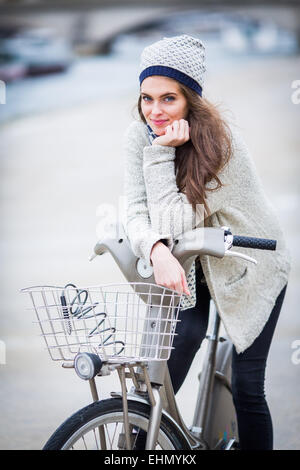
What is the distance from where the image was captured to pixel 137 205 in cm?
Result: 219

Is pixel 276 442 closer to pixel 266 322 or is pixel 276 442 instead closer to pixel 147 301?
pixel 266 322

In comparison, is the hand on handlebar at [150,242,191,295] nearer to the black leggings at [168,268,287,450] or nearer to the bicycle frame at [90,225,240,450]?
the bicycle frame at [90,225,240,450]

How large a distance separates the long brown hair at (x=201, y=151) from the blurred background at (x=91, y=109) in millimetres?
3025

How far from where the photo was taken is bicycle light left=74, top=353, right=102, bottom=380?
1.79 m

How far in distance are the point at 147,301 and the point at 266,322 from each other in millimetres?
507

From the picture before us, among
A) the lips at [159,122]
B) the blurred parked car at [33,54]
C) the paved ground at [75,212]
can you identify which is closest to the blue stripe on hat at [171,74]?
the lips at [159,122]

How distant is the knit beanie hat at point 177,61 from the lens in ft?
7.11

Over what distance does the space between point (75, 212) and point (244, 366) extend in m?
5.10

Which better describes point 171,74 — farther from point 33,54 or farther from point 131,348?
point 33,54

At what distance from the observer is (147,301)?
205cm

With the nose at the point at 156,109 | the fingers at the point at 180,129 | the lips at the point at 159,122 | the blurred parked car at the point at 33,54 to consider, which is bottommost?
the fingers at the point at 180,129

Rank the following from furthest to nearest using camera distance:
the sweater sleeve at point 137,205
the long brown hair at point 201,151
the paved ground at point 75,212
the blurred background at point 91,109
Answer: the blurred background at point 91,109, the paved ground at point 75,212, the long brown hair at point 201,151, the sweater sleeve at point 137,205

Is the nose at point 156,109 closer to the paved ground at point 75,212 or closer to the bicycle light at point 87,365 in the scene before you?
the bicycle light at point 87,365

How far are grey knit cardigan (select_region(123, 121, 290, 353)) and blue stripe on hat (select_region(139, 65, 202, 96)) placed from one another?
6.9 inches
